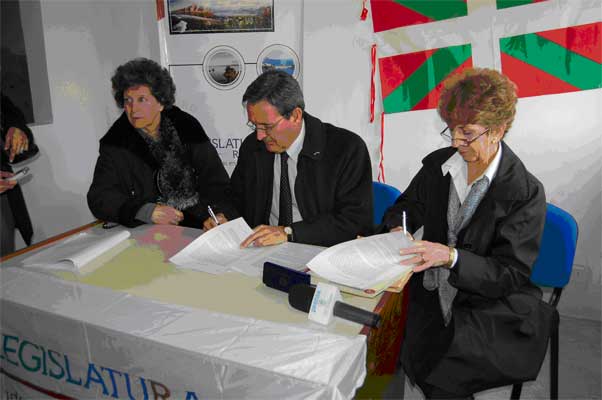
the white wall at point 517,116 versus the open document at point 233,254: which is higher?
the white wall at point 517,116

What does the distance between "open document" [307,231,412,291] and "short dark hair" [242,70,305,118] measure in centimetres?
63

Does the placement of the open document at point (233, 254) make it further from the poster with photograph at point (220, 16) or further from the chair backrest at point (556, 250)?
the poster with photograph at point (220, 16)

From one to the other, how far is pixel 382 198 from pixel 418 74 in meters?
0.93

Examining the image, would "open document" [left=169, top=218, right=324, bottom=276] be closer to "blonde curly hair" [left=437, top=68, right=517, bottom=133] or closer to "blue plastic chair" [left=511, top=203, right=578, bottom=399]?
"blonde curly hair" [left=437, top=68, right=517, bottom=133]

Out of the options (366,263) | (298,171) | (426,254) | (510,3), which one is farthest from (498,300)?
(510,3)

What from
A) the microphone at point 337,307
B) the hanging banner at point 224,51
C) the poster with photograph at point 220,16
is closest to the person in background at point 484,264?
the microphone at point 337,307

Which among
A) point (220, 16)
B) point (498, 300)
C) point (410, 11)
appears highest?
point (220, 16)

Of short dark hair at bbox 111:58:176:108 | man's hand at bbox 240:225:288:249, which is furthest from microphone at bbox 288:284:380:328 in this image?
short dark hair at bbox 111:58:176:108

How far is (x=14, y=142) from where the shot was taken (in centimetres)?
213

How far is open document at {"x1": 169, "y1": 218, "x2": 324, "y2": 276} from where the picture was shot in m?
1.32

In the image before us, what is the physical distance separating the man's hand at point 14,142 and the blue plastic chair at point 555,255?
243 cm

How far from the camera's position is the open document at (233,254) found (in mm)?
1322

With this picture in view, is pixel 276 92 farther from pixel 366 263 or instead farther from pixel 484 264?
A: pixel 484 264

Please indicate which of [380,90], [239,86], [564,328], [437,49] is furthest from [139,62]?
[564,328]
